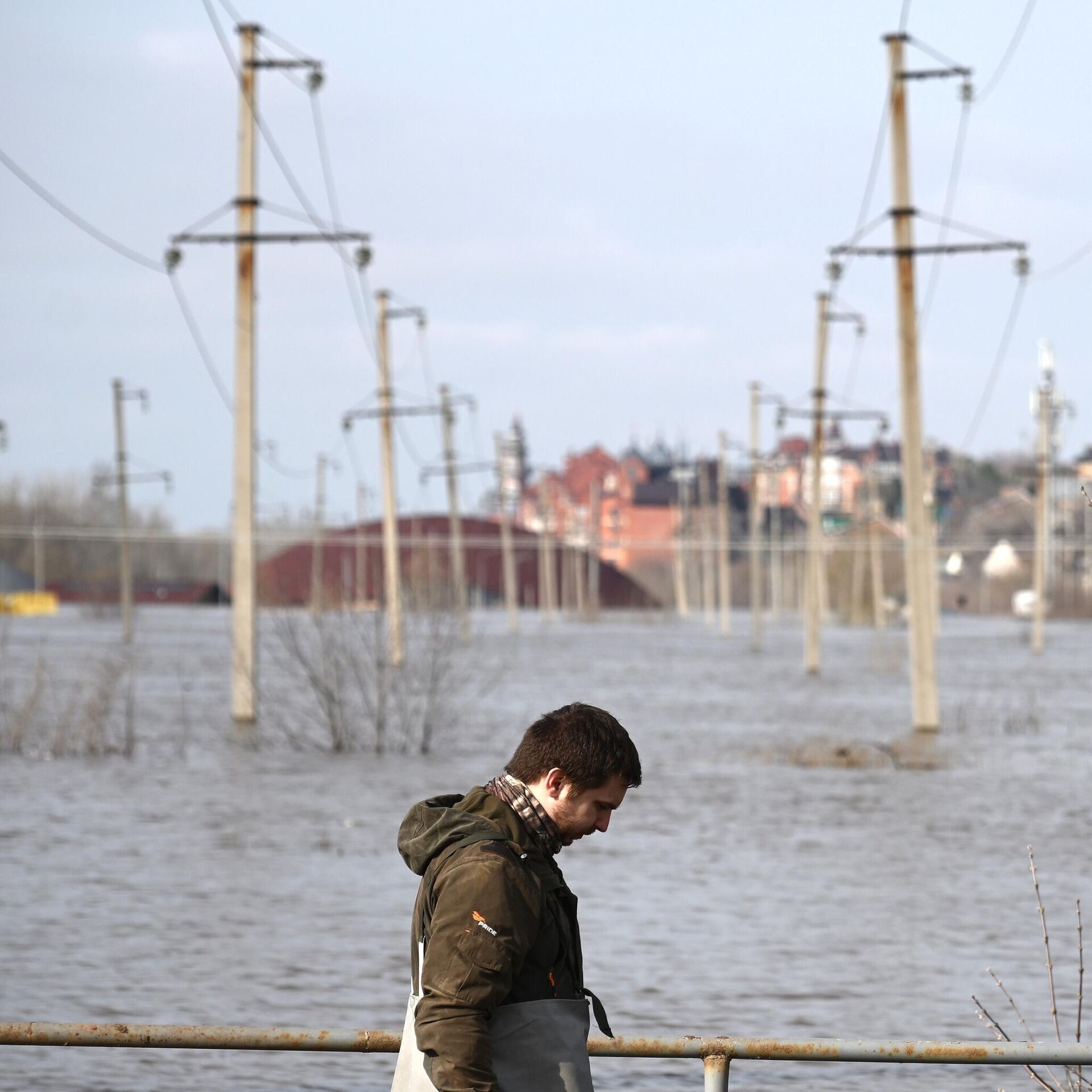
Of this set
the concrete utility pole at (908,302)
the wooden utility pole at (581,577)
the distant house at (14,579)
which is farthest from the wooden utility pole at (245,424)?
the wooden utility pole at (581,577)

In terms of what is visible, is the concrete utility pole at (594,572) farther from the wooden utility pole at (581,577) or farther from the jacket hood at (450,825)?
the jacket hood at (450,825)

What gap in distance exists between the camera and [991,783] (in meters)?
22.3

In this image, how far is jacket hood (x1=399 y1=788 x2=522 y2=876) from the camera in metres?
3.43

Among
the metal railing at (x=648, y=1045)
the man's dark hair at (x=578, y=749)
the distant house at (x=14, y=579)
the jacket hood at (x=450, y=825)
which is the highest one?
the distant house at (x=14, y=579)

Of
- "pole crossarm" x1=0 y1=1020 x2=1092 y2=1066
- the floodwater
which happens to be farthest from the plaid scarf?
the floodwater

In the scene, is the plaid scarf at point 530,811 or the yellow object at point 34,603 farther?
the yellow object at point 34,603

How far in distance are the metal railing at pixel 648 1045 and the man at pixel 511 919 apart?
506mm

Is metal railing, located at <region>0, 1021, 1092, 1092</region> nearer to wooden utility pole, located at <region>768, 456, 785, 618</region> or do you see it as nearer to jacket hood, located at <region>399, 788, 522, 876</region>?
jacket hood, located at <region>399, 788, 522, 876</region>

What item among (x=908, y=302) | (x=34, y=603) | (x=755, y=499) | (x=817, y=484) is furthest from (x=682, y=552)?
(x=908, y=302)

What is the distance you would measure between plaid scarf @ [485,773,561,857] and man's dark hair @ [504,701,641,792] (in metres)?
0.02

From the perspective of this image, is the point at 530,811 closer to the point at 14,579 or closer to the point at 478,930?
the point at 478,930

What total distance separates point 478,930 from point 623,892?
1148 cm

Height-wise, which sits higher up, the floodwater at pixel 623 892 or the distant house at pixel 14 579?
the distant house at pixel 14 579

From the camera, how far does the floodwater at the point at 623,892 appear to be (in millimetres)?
10133
